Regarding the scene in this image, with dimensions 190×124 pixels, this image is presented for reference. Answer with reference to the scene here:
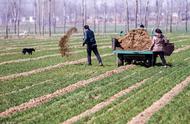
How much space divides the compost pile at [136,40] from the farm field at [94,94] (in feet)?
4.27

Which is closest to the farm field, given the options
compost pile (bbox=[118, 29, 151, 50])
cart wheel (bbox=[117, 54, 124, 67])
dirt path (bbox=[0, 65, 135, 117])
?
dirt path (bbox=[0, 65, 135, 117])

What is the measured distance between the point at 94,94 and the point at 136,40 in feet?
30.8

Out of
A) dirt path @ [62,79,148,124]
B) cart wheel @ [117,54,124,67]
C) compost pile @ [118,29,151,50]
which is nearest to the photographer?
dirt path @ [62,79,148,124]

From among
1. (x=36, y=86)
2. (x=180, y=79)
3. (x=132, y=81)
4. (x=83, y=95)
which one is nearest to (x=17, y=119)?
(x=83, y=95)

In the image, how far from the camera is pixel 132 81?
56.1ft

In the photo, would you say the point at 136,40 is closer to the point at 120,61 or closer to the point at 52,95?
the point at 120,61

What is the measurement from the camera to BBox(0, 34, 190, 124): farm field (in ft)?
37.4

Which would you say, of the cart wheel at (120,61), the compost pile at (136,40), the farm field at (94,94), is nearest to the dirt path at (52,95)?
the farm field at (94,94)

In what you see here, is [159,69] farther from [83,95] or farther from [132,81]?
[83,95]

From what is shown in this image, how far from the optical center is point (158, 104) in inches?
499

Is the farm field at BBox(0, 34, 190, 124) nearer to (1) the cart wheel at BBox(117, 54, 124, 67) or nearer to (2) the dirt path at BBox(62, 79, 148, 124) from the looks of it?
(2) the dirt path at BBox(62, 79, 148, 124)

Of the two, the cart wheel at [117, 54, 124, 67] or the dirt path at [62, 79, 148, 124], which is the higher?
the cart wheel at [117, 54, 124, 67]

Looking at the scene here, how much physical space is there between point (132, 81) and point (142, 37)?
665cm

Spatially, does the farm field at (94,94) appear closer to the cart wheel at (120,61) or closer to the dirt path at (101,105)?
the dirt path at (101,105)
